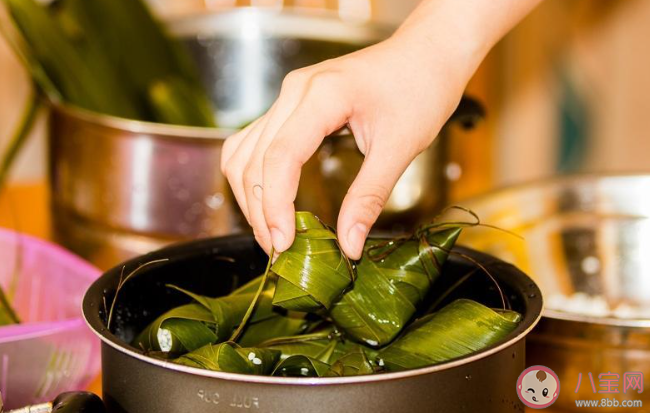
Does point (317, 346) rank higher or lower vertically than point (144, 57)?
lower

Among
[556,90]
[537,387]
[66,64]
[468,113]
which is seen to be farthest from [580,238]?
[556,90]

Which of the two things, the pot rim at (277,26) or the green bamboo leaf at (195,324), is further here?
the pot rim at (277,26)

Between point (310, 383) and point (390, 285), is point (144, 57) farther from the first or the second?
point (310, 383)

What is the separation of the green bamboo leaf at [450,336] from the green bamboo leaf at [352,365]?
2 cm

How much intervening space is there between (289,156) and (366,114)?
8 cm

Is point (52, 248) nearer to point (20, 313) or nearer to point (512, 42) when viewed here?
point (20, 313)

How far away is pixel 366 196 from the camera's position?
57 cm

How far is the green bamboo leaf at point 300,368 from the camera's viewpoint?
56 centimetres

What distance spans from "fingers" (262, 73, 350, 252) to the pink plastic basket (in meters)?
0.25

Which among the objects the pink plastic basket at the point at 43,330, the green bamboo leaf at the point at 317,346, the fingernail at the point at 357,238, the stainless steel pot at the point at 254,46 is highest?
the stainless steel pot at the point at 254,46

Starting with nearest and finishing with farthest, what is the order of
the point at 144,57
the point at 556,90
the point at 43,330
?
1. the point at 43,330
2. the point at 144,57
3. the point at 556,90

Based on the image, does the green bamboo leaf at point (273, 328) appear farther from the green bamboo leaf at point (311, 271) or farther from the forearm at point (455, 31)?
the forearm at point (455, 31)

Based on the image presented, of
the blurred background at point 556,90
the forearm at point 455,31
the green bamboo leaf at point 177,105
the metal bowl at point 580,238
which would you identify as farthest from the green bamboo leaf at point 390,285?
the blurred background at point 556,90

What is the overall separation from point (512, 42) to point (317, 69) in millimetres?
1639
